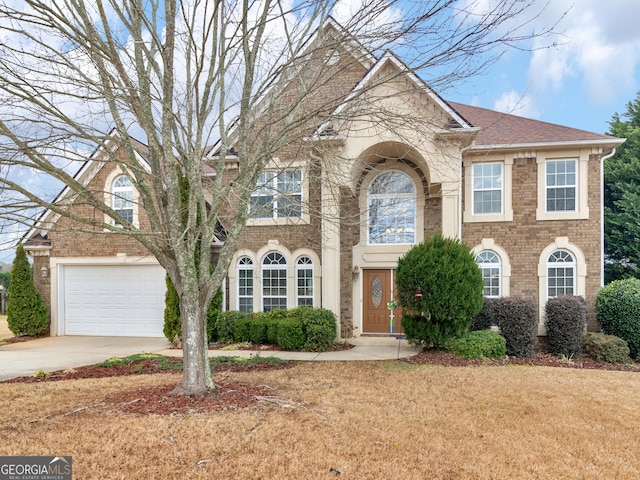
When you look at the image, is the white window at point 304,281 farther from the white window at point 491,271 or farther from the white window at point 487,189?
the white window at point 487,189

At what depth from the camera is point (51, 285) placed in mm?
14672

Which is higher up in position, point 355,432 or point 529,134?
point 529,134

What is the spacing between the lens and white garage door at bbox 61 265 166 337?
1421 centimetres

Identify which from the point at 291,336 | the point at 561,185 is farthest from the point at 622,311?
the point at 291,336

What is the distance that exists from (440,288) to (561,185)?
5936 millimetres

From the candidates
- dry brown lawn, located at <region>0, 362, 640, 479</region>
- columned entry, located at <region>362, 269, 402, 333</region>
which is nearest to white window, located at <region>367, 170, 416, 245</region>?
columned entry, located at <region>362, 269, 402, 333</region>

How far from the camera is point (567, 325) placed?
11.1 metres

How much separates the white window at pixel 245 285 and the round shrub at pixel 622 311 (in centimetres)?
1016

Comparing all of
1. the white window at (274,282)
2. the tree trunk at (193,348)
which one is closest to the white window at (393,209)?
the white window at (274,282)

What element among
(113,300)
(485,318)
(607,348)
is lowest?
(607,348)

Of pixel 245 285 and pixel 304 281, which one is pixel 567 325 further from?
pixel 245 285

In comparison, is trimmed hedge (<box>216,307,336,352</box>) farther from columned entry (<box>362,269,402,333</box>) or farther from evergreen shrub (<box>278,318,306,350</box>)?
columned entry (<box>362,269,402,333</box>)

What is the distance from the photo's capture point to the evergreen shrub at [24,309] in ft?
46.4

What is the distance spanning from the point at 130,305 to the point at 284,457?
37.8ft
